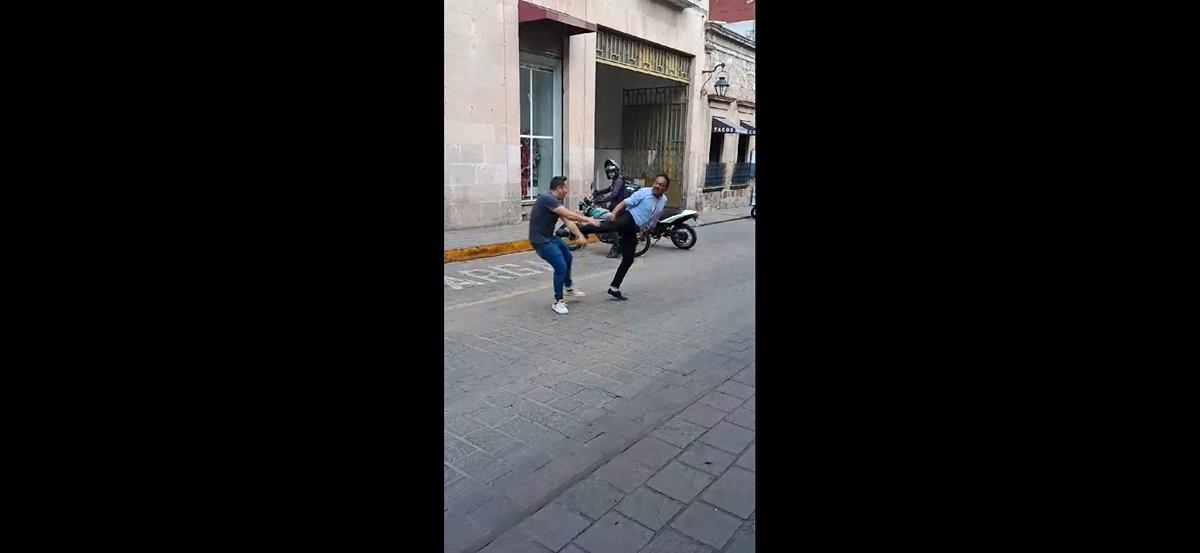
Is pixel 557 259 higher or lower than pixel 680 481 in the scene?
higher

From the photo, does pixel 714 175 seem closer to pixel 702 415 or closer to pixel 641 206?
pixel 641 206

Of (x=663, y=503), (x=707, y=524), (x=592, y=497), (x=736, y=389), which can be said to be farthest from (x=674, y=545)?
(x=736, y=389)

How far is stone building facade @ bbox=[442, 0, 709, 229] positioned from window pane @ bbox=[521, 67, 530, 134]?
2 cm

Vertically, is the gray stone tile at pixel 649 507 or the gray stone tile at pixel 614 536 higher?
the gray stone tile at pixel 649 507

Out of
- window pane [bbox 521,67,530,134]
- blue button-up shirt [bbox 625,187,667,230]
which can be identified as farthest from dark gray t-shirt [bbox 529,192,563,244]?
window pane [bbox 521,67,530,134]

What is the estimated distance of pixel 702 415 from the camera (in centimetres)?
423

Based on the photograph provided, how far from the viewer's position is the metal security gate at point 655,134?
19.8 meters

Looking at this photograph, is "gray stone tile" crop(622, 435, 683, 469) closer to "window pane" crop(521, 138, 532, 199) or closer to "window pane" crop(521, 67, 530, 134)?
"window pane" crop(521, 138, 532, 199)

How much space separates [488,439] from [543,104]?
12357mm

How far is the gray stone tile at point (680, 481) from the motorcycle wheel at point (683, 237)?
330 inches

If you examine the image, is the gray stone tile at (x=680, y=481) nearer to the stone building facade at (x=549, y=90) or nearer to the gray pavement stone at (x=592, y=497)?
the gray pavement stone at (x=592, y=497)

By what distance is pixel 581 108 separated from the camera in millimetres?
15352

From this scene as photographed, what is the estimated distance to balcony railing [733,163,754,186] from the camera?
23.4 m

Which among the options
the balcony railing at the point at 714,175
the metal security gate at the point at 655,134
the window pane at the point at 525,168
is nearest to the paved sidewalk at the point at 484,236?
the window pane at the point at 525,168
